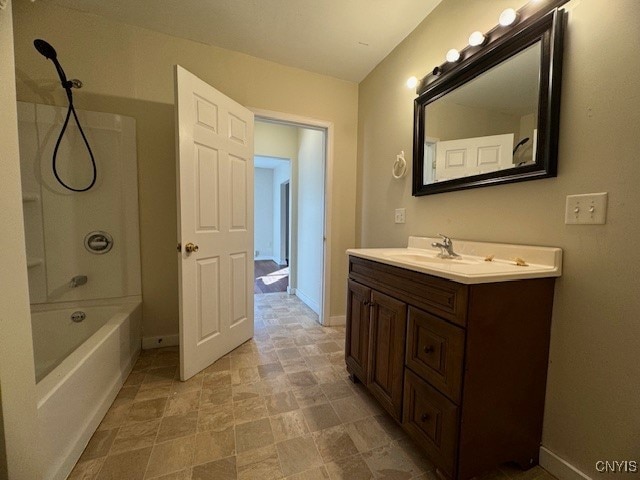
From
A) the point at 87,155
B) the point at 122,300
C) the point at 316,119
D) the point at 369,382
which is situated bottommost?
the point at 369,382

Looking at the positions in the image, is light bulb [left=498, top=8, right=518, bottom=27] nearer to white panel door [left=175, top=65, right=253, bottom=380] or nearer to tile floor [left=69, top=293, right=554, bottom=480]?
white panel door [left=175, top=65, right=253, bottom=380]

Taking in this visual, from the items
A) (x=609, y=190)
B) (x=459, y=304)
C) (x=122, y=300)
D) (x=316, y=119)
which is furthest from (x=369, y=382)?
(x=316, y=119)

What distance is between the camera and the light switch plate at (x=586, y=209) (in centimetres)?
91

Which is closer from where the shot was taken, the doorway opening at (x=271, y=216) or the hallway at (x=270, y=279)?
the hallway at (x=270, y=279)

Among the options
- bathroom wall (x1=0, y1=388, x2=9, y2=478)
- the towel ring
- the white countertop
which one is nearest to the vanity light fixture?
the towel ring

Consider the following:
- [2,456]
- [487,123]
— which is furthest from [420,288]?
[2,456]

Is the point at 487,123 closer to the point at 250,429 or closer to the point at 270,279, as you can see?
the point at 250,429

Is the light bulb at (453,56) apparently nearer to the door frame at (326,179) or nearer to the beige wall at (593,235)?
the beige wall at (593,235)

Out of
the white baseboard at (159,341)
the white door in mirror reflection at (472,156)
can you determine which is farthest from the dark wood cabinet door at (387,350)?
the white baseboard at (159,341)

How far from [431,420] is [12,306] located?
1.49 m

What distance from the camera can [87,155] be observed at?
1844 millimetres

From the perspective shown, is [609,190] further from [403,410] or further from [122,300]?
[122,300]

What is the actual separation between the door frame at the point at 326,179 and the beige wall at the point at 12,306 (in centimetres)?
169

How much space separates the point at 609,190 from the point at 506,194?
351mm
